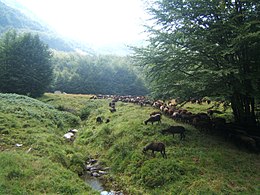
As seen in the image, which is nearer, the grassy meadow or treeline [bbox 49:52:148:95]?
the grassy meadow

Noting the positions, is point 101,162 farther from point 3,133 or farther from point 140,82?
point 140,82

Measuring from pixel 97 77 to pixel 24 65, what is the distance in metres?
32.7

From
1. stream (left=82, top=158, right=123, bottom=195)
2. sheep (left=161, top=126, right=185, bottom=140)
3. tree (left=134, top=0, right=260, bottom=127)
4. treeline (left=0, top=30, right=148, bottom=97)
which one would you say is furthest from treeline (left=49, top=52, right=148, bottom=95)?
stream (left=82, top=158, right=123, bottom=195)

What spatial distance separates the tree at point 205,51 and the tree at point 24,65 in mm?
32679

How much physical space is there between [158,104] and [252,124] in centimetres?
1327

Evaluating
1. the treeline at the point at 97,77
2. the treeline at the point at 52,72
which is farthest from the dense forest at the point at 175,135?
the treeline at the point at 97,77

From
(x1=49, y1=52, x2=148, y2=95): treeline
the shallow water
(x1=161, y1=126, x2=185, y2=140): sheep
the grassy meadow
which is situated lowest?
the shallow water

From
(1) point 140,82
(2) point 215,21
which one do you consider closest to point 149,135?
(2) point 215,21

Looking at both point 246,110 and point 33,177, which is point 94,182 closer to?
point 33,177

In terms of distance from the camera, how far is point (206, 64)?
1552cm

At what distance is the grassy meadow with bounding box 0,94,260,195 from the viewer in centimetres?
998

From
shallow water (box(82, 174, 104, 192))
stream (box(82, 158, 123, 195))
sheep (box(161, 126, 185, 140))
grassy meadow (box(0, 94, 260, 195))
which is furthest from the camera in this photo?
sheep (box(161, 126, 185, 140))

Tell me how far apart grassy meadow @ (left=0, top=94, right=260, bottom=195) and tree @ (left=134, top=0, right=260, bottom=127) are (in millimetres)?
3161

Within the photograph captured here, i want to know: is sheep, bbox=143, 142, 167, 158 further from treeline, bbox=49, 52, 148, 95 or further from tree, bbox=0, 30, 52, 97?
treeline, bbox=49, 52, 148, 95
